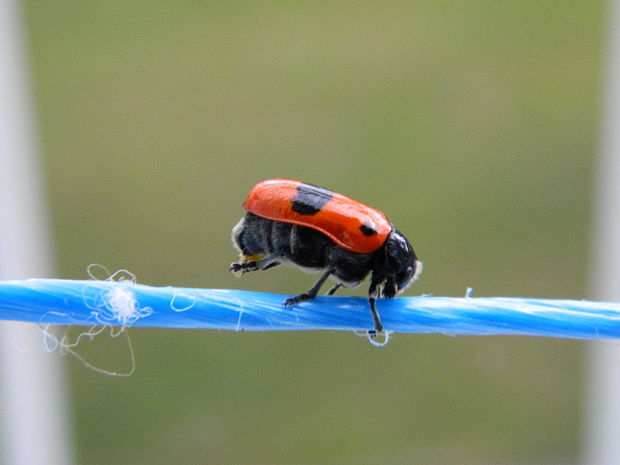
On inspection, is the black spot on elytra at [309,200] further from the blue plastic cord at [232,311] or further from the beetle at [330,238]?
the blue plastic cord at [232,311]

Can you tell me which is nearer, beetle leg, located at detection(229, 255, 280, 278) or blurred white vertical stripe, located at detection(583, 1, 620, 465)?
beetle leg, located at detection(229, 255, 280, 278)

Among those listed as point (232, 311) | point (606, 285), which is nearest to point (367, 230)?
point (232, 311)

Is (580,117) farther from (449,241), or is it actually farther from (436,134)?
(449,241)

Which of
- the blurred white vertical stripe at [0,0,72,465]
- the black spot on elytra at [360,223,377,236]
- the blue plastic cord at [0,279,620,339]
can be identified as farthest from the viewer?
the blurred white vertical stripe at [0,0,72,465]

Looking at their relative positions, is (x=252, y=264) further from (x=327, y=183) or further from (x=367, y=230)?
(x=327, y=183)

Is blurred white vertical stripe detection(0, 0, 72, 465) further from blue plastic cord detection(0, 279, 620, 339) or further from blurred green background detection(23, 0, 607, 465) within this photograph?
blue plastic cord detection(0, 279, 620, 339)

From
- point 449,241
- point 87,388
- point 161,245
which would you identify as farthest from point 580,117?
point 87,388

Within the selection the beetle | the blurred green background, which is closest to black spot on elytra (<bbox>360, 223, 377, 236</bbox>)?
the beetle

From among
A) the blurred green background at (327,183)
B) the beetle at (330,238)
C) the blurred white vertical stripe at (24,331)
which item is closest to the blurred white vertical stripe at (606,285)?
the blurred green background at (327,183)
